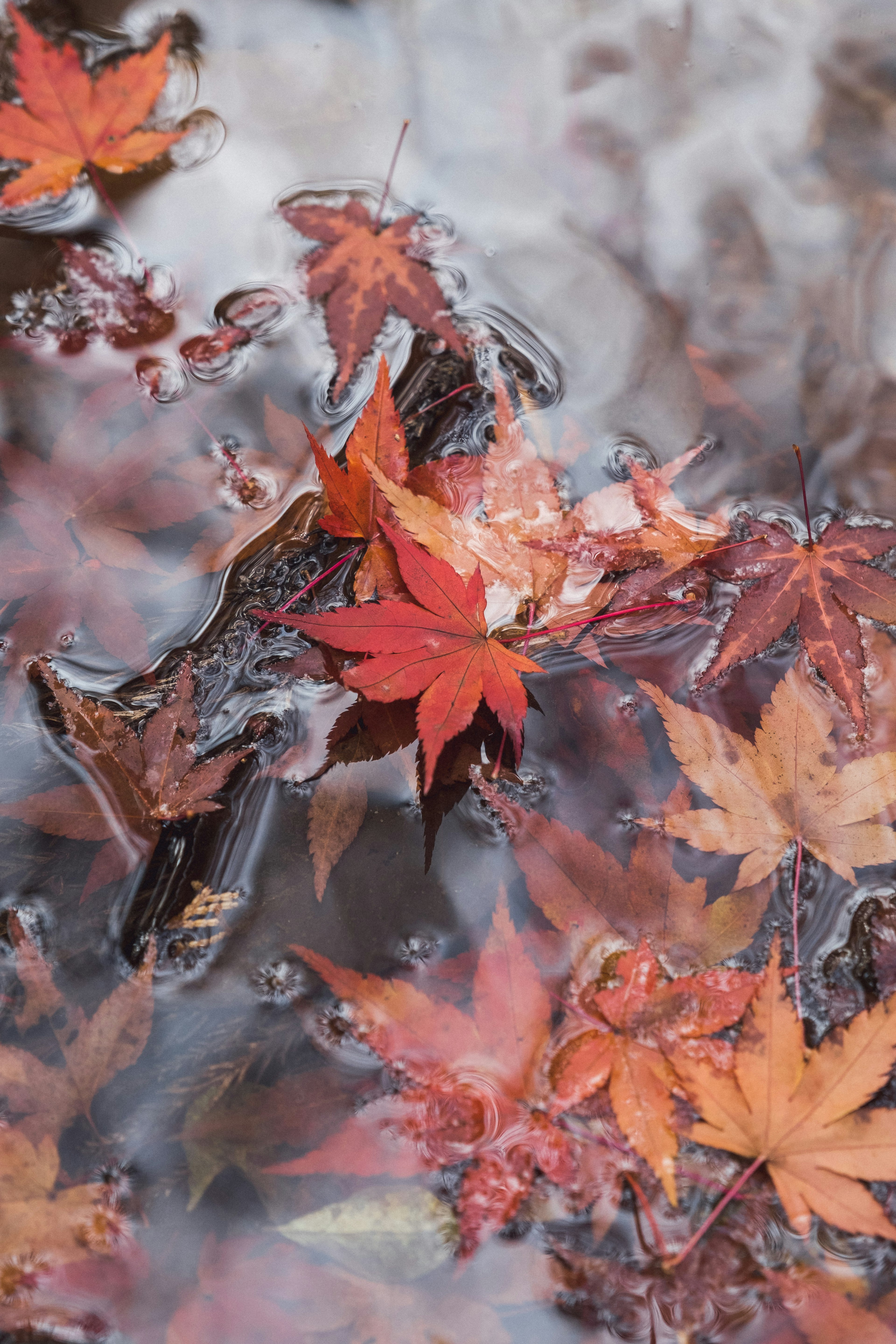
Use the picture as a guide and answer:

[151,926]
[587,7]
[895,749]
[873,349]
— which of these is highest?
[587,7]

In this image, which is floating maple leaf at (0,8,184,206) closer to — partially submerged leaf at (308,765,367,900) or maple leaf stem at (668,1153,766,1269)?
partially submerged leaf at (308,765,367,900)

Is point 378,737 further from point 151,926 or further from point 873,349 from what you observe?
point 873,349

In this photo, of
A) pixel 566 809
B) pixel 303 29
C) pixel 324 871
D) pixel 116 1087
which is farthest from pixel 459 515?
pixel 303 29

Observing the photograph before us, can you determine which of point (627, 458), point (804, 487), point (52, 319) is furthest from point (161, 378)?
point (804, 487)

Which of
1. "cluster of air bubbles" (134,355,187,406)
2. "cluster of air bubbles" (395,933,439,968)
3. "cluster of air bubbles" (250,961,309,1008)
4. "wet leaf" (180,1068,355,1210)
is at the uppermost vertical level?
"cluster of air bubbles" (134,355,187,406)

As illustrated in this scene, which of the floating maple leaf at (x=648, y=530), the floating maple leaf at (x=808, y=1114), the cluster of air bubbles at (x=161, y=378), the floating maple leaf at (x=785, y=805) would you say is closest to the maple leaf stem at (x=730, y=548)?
the floating maple leaf at (x=648, y=530)

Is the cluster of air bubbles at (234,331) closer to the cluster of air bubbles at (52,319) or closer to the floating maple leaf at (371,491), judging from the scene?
the cluster of air bubbles at (52,319)

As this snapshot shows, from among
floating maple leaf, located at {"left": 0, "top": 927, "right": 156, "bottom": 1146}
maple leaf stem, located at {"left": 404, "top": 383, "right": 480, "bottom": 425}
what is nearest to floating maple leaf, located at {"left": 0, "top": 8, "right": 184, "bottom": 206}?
maple leaf stem, located at {"left": 404, "top": 383, "right": 480, "bottom": 425}
